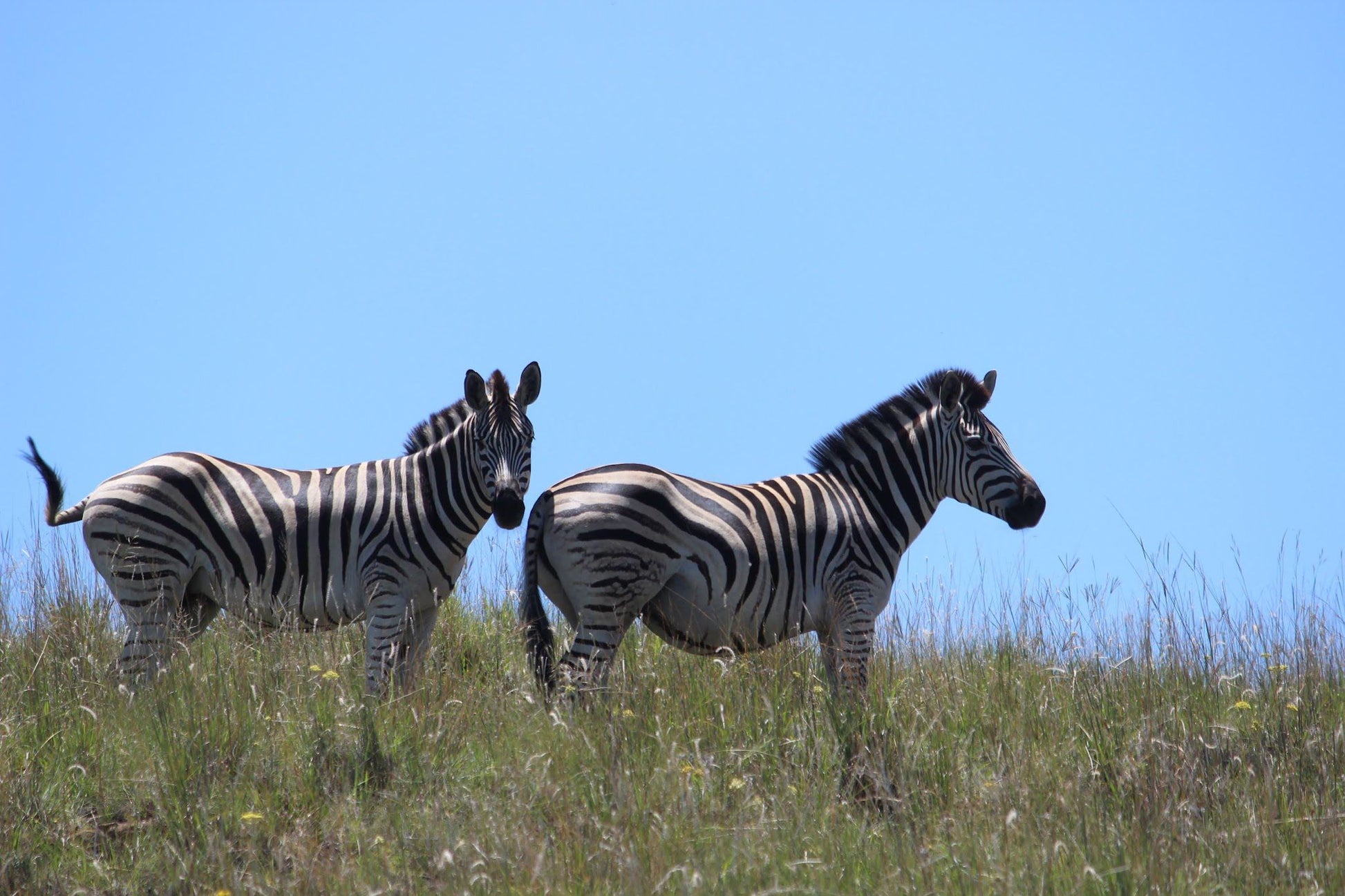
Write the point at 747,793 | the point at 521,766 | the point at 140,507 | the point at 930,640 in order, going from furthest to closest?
the point at 930,640 → the point at 140,507 → the point at 521,766 → the point at 747,793

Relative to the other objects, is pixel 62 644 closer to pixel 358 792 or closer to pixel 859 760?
pixel 358 792

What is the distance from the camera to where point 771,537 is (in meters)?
8.12

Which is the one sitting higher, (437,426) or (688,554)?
(437,426)

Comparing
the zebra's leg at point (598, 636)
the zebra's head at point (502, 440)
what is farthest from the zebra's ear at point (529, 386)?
the zebra's leg at point (598, 636)

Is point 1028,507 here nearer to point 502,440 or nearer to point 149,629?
point 502,440

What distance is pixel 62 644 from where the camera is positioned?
26.8 feet

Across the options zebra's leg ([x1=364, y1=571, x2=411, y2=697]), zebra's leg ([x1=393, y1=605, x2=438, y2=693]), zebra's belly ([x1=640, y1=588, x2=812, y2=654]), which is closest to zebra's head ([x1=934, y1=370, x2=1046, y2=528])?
zebra's belly ([x1=640, y1=588, x2=812, y2=654])

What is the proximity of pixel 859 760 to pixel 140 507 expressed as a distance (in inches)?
198

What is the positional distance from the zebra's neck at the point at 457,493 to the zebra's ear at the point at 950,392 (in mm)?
3371

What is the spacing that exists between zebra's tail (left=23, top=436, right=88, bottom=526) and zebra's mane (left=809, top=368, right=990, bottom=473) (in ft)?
17.6

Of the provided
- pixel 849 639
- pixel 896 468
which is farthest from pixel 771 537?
pixel 896 468

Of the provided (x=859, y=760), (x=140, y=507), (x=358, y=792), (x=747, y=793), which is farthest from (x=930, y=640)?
(x=140, y=507)

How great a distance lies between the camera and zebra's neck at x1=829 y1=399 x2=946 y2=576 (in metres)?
8.72

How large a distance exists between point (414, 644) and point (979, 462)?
421 centimetres
